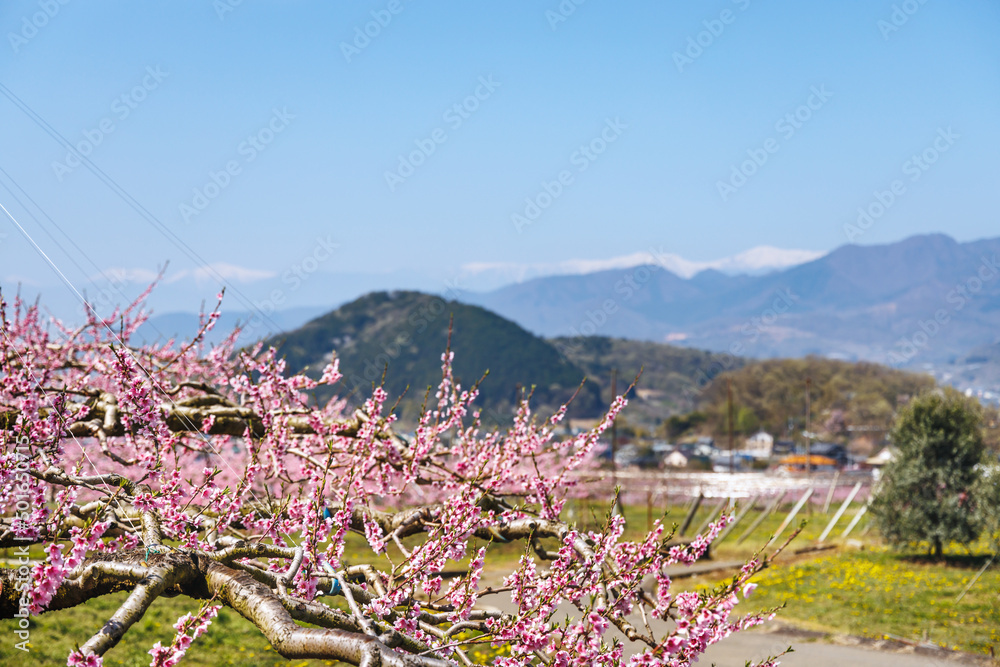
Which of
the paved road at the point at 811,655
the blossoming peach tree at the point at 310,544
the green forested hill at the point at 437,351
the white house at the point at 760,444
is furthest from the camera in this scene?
the green forested hill at the point at 437,351

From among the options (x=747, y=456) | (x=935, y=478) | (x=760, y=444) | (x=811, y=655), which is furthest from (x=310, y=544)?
(x=760, y=444)

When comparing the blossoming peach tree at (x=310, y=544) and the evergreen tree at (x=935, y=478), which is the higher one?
the blossoming peach tree at (x=310, y=544)

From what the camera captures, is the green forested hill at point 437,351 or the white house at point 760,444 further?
the green forested hill at point 437,351

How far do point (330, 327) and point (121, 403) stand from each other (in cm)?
15129

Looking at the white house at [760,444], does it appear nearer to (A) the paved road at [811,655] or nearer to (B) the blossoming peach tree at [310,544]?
(A) the paved road at [811,655]

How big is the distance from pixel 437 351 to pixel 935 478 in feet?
411

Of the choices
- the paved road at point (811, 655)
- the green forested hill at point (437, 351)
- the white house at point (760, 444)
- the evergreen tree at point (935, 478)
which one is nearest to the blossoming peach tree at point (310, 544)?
the paved road at point (811, 655)

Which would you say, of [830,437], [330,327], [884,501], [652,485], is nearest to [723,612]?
[884,501]

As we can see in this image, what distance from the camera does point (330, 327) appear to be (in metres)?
154

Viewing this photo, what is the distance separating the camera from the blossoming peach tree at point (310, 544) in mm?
3176

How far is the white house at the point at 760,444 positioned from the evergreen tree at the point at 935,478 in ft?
247

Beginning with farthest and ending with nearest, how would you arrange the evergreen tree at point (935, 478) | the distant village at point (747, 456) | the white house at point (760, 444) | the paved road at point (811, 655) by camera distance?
1. the white house at point (760, 444)
2. the distant village at point (747, 456)
3. the evergreen tree at point (935, 478)
4. the paved road at point (811, 655)

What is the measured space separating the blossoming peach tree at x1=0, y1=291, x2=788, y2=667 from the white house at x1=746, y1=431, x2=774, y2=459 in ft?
293

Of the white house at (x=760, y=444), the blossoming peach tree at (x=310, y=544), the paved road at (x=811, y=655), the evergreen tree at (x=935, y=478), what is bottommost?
the white house at (x=760, y=444)
